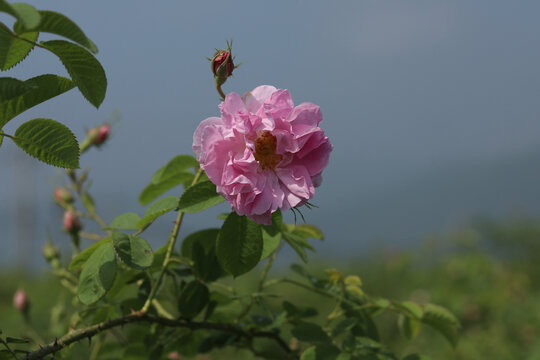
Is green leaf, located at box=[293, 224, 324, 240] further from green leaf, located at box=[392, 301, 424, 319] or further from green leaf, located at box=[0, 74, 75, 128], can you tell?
green leaf, located at box=[0, 74, 75, 128]

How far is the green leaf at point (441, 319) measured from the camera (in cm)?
90

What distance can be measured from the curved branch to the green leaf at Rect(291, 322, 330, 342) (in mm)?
60

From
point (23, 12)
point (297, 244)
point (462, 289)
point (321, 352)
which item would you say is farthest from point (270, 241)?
Result: point (462, 289)

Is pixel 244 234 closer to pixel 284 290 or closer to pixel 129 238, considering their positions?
pixel 129 238

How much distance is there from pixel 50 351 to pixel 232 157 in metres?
0.29

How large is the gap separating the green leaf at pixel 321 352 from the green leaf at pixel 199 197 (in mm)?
262

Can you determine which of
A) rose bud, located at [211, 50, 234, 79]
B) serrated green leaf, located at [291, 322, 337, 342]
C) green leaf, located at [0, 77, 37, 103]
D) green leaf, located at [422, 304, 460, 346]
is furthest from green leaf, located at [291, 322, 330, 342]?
green leaf, located at [0, 77, 37, 103]

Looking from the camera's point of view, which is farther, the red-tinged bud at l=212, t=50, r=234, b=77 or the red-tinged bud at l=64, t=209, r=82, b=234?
the red-tinged bud at l=64, t=209, r=82, b=234

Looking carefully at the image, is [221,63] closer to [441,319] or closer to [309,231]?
[309,231]

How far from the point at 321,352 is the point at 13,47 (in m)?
0.55

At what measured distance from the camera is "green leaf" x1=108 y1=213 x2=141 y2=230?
729 millimetres

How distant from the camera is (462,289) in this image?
293cm

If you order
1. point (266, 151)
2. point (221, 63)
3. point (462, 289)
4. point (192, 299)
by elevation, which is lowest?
point (462, 289)

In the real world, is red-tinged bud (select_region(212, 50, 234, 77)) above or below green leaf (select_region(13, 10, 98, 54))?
below
